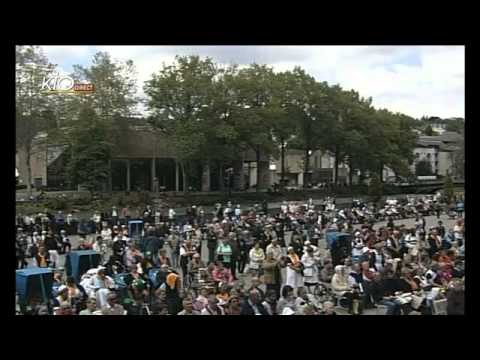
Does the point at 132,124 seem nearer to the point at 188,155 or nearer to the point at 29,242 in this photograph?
the point at 188,155

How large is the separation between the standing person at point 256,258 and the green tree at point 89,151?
172 cm

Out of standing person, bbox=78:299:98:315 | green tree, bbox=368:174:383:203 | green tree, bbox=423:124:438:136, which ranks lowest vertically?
standing person, bbox=78:299:98:315

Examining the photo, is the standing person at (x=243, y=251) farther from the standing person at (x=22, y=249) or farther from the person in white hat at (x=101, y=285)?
the standing person at (x=22, y=249)

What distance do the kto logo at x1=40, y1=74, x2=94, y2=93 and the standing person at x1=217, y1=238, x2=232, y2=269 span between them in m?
2.13

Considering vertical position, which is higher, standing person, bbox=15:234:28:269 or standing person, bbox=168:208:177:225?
standing person, bbox=168:208:177:225

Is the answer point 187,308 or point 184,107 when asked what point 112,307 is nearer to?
point 187,308

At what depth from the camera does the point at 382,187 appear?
641 cm

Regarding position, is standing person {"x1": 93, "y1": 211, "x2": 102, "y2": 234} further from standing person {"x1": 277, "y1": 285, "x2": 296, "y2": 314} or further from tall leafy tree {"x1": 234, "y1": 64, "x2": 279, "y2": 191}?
standing person {"x1": 277, "y1": 285, "x2": 296, "y2": 314}

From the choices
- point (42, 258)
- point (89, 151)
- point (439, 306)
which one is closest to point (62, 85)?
point (89, 151)

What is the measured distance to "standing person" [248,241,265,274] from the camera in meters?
5.98

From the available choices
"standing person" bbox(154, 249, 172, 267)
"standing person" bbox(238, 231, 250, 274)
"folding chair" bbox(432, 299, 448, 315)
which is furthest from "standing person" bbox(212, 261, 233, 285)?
"folding chair" bbox(432, 299, 448, 315)

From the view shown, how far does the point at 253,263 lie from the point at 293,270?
0.43m

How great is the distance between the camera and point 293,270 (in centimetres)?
591
